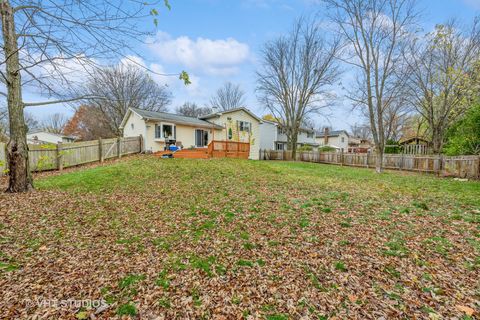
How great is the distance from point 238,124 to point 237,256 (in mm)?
19631

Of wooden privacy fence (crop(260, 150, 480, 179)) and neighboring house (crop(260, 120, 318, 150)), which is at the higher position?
neighboring house (crop(260, 120, 318, 150))

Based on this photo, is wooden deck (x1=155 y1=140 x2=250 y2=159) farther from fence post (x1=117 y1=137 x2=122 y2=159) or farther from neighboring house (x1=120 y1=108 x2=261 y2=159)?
fence post (x1=117 y1=137 x2=122 y2=159)

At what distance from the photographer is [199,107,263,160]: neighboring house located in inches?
836

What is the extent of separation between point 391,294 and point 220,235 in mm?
2744

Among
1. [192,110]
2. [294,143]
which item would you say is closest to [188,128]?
[294,143]

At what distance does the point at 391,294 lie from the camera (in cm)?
259

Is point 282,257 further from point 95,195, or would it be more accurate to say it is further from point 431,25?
point 431,25

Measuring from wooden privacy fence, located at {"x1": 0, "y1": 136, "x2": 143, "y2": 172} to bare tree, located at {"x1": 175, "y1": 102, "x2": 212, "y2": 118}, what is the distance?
29563mm

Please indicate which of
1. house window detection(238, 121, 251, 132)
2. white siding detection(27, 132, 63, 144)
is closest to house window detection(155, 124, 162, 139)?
house window detection(238, 121, 251, 132)

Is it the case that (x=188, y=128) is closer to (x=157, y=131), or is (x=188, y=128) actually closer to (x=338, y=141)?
(x=157, y=131)

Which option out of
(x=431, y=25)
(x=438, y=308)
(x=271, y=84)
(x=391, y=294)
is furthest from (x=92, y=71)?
(x=271, y=84)

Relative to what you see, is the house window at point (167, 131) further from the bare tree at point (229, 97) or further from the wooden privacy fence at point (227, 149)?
the bare tree at point (229, 97)

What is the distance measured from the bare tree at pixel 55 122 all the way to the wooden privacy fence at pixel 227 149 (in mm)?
47760

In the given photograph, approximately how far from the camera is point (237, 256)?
3.38 m
